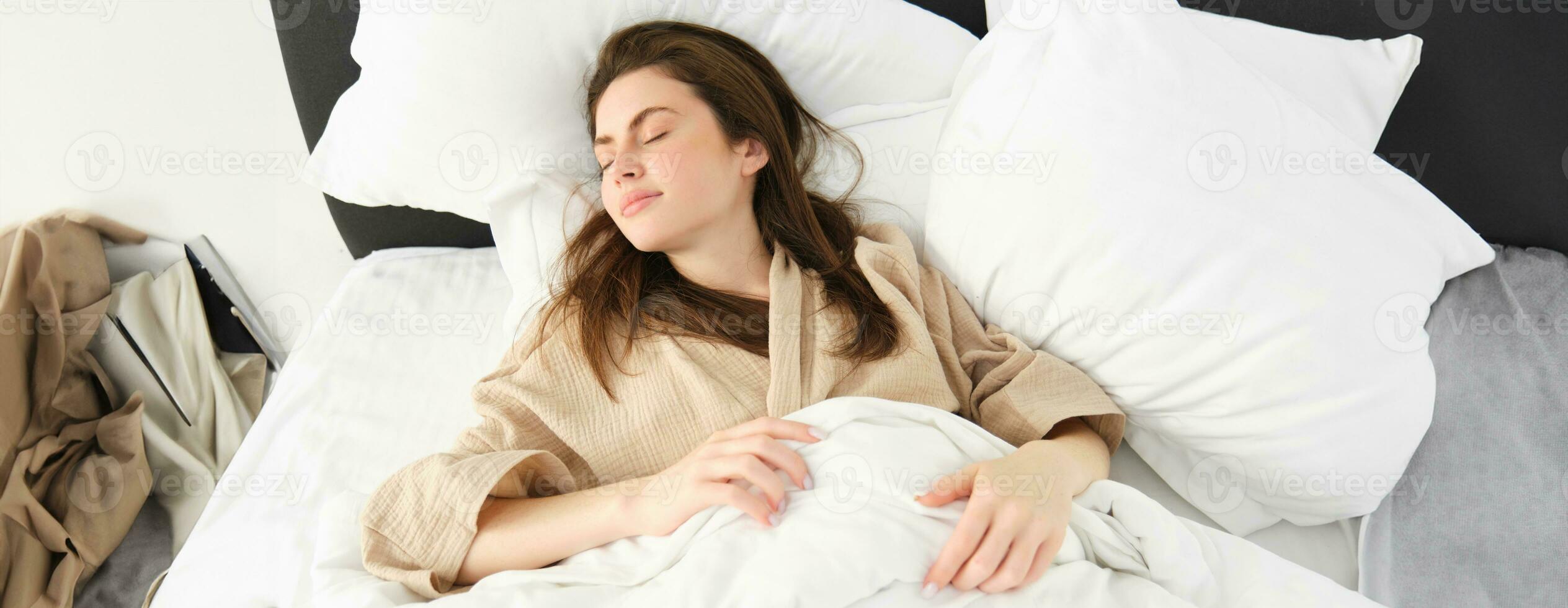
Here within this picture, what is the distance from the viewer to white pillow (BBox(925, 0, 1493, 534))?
3.27ft

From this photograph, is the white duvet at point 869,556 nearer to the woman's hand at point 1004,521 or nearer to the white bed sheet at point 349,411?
the woman's hand at point 1004,521

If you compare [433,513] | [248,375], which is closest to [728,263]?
[433,513]

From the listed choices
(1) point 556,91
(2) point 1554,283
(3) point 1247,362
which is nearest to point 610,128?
(1) point 556,91

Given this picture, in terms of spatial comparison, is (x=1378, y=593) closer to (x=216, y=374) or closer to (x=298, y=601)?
(x=298, y=601)

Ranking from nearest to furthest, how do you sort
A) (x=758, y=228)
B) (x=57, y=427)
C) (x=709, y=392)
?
1. (x=709, y=392)
2. (x=758, y=228)
3. (x=57, y=427)

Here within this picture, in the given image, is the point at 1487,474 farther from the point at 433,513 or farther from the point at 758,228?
the point at 433,513

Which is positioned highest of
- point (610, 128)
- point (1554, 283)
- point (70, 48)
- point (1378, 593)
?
point (70, 48)

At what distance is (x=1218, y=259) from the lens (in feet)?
3.31

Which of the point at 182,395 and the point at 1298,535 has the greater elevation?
the point at 182,395

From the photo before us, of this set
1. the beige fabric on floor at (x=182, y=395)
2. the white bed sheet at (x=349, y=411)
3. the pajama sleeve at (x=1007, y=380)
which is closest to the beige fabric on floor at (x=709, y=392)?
the pajama sleeve at (x=1007, y=380)

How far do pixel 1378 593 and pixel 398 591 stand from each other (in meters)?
1.03

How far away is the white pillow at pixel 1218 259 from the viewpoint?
998 mm

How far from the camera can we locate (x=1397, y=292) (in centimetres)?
102

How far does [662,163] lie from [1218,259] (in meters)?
0.64
